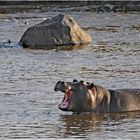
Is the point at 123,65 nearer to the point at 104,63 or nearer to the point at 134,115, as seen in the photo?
the point at 104,63

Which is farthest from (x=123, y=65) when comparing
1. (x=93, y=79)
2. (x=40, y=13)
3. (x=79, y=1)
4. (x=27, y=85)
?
(x=79, y=1)

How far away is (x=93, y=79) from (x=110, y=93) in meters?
2.71

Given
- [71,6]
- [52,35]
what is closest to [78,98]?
[52,35]

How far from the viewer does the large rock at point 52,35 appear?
855 inches

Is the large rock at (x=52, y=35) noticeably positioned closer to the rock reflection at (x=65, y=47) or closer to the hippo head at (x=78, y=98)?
the rock reflection at (x=65, y=47)

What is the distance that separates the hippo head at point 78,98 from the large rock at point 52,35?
30.4ft

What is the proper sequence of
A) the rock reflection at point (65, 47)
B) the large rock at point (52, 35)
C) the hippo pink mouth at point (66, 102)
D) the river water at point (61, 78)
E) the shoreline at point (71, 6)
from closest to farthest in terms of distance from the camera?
the river water at point (61, 78), the hippo pink mouth at point (66, 102), the rock reflection at point (65, 47), the large rock at point (52, 35), the shoreline at point (71, 6)

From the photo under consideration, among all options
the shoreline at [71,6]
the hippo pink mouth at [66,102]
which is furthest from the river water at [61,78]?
the shoreline at [71,6]

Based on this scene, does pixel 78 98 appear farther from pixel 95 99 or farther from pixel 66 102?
pixel 95 99

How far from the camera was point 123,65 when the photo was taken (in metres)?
17.5

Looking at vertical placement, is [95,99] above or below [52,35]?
below

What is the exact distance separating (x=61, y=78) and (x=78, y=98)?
317 cm

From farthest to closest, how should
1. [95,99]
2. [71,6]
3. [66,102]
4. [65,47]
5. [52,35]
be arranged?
[71,6] → [52,35] → [65,47] → [95,99] → [66,102]

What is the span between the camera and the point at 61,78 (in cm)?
1545
